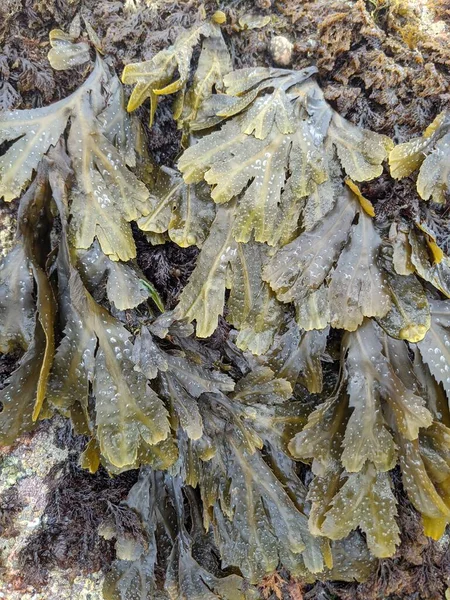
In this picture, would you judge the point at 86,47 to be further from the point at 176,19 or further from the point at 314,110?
the point at 314,110

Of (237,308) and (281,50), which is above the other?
(281,50)

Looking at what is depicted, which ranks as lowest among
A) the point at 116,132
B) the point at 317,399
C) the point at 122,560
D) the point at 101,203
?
the point at 122,560

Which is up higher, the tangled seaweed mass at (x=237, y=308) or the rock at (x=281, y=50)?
the rock at (x=281, y=50)

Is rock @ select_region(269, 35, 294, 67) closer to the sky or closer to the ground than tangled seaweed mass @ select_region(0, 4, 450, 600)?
closer to the sky

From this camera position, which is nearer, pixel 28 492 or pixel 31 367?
pixel 31 367

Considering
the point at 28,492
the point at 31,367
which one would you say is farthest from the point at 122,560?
the point at 31,367

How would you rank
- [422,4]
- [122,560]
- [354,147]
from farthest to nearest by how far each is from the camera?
[122,560], [422,4], [354,147]

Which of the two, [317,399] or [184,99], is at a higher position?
[184,99]

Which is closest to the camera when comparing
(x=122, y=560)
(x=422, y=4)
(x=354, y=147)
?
(x=354, y=147)
